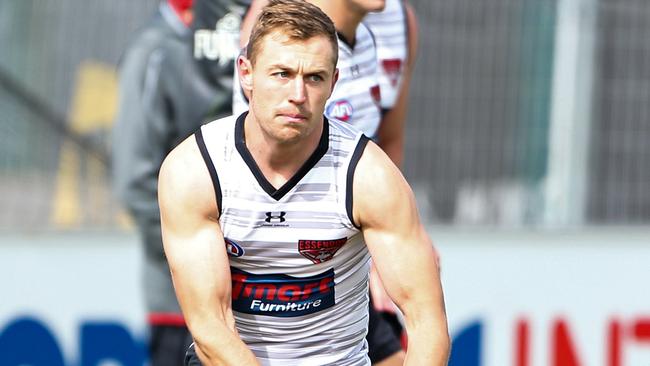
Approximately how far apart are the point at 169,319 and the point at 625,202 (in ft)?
7.79

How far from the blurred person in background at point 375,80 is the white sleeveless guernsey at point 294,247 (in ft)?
2.27

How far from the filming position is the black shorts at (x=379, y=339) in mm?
5250

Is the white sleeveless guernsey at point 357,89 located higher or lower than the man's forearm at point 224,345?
higher

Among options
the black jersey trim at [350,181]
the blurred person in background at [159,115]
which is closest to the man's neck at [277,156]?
the black jersey trim at [350,181]

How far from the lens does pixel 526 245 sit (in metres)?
7.45

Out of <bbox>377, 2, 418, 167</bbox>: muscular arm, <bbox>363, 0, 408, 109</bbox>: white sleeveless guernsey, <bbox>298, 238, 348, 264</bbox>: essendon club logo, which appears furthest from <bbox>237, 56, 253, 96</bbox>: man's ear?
<bbox>377, 2, 418, 167</bbox>: muscular arm

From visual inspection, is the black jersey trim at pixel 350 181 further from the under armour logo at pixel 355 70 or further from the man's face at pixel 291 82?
the under armour logo at pixel 355 70

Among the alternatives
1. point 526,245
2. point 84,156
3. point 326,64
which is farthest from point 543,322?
point 326,64

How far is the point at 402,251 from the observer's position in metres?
4.23

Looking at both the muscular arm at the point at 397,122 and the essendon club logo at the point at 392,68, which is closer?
the essendon club logo at the point at 392,68

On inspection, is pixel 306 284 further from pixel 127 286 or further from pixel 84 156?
pixel 84 156

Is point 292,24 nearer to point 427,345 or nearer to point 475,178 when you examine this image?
point 427,345

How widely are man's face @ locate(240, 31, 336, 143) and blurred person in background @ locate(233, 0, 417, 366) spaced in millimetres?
812

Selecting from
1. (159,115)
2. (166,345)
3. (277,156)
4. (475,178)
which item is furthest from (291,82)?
(475,178)
